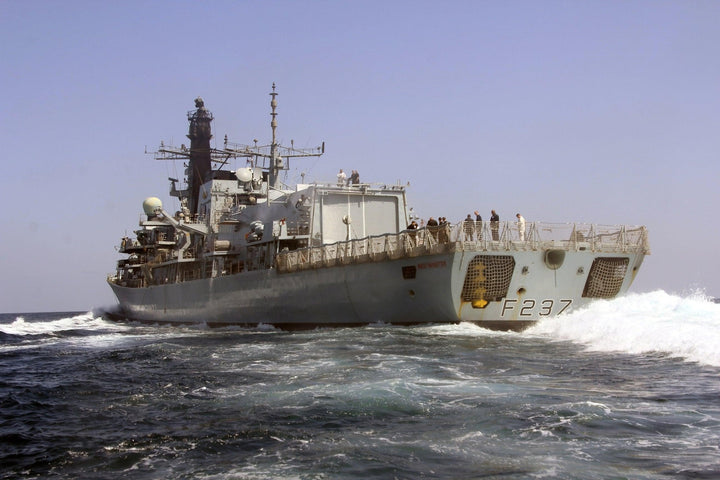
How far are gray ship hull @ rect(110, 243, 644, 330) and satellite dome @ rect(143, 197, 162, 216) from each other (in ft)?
53.1

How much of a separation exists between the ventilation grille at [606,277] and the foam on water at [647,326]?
1.34 ft

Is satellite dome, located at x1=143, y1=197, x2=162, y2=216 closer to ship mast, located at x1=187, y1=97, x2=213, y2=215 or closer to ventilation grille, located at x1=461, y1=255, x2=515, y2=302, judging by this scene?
ship mast, located at x1=187, y1=97, x2=213, y2=215

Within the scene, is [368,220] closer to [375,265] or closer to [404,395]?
[375,265]

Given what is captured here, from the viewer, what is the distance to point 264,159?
43531 mm

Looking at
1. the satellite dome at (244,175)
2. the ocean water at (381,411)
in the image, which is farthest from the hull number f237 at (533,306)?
the satellite dome at (244,175)

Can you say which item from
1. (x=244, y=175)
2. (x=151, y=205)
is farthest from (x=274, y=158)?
(x=151, y=205)

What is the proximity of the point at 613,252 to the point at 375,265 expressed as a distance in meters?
8.70

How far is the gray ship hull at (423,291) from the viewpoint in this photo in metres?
22.6

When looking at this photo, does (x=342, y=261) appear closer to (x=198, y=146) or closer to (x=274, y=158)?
(x=274, y=158)

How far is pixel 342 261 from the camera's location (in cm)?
2577

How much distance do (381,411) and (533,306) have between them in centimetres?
1466

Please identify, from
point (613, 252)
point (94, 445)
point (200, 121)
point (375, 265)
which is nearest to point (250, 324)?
point (375, 265)

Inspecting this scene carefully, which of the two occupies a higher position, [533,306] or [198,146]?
[198,146]

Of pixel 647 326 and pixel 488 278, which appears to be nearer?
pixel 647 326
